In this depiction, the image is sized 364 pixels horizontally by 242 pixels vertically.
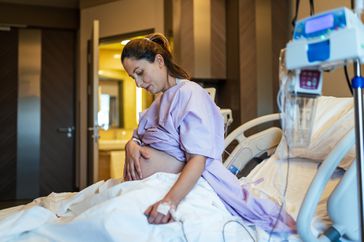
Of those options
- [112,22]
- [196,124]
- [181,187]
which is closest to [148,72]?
[196,124]

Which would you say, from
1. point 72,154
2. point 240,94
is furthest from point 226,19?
point 72,154

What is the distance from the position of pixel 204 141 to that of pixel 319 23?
1.76 feet

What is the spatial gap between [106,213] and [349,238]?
659 mm

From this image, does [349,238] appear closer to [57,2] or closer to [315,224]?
[315,224]

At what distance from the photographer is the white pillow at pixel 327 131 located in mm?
1320

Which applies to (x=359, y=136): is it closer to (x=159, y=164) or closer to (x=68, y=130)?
(x=159, y=164)

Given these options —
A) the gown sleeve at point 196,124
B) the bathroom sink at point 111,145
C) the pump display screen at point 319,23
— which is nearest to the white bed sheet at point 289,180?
the gown sleeve at point 196,124

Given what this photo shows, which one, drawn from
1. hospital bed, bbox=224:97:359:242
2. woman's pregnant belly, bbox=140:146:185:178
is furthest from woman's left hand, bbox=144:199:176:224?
hospital bed, bbox=224:97:359:242

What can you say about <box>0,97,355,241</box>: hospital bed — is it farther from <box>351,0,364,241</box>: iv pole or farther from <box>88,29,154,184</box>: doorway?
<box>88,29,154,184</box>: doorway

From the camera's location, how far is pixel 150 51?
4.30 ft

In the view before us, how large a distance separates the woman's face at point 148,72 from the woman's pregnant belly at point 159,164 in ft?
0.81

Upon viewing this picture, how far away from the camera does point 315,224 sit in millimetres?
1071

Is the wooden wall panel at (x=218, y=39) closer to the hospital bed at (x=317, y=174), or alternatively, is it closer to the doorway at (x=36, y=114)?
the hospital bed at (x=317, y=174)

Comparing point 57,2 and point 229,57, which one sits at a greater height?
point 57,2
